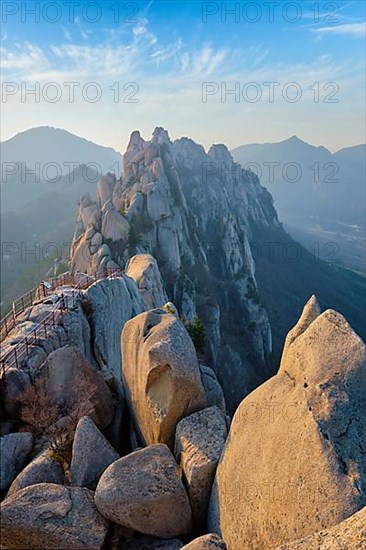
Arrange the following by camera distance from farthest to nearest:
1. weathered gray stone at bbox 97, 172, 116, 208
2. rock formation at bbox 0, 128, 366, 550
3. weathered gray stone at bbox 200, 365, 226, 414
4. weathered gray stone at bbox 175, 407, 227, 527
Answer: weathered gray stone at bbox 97, 172, 116, 208
weathered gray stone at bbox 200, 365, 226, 414
weathered gray stone at bbox 175, 407, 227, 527
rock formation at bbox 0, 128, 366, 550

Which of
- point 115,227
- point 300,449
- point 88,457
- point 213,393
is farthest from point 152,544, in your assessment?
point 115,227

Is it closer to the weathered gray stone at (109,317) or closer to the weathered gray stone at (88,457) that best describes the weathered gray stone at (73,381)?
the weathered gray stone at (88,457)

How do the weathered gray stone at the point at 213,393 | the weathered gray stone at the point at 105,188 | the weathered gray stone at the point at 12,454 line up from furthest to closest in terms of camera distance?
the weathered gray stone at the point at 105,188
the weathered gray stone at the point at 213,393
the weathered gray stone at the point at 12,454

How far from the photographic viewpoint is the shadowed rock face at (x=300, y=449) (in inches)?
264

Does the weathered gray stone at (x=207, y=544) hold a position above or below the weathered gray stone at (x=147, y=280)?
Result: below

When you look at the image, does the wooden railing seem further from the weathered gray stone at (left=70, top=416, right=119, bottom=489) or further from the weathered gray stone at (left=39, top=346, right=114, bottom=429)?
the weathered gray stone at (left=70, top=416, right=119, bottom=489)

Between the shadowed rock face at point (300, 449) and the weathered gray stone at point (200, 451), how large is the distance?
41cm

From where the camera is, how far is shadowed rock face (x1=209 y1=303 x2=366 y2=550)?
6703 millimetres

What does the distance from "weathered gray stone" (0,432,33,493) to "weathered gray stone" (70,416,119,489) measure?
166 cm

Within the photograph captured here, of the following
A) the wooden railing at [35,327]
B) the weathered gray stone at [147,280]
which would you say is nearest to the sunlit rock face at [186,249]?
the weathered gray stone at [147,280]

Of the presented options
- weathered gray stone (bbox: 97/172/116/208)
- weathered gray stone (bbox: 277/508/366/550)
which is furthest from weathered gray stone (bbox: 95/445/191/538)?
weathered gray stone (bbox: 97/172/116/208)

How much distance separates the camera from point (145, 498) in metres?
8.90

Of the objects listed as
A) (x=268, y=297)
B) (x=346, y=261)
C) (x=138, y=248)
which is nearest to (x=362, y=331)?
(x=268, y=297)

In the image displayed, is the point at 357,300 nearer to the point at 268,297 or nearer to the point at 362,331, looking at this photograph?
the point at 362,331
